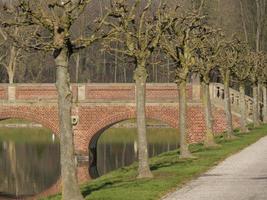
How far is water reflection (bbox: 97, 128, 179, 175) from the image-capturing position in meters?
41.3

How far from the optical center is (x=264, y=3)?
64.3m

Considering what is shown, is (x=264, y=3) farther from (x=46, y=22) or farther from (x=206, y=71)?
(x=46, y=22)

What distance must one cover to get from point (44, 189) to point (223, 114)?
14.9 metres

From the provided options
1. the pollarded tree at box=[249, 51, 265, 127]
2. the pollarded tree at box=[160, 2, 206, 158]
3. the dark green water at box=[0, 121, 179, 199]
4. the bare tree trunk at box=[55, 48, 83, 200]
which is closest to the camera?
the bare tree trunk at box=[55, 48, 83, 200]

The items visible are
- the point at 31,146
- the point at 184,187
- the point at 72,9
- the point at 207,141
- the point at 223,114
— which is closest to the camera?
the point at 72,9

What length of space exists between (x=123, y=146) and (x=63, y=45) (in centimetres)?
3592

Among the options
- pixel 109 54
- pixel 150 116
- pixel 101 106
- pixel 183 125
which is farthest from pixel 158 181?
pixel 109 54

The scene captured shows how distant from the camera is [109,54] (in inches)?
3093

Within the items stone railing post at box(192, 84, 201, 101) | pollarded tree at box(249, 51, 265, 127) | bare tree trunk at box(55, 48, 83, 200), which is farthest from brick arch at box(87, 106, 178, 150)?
bare tree trunk at box(55, 48, 83, 200)

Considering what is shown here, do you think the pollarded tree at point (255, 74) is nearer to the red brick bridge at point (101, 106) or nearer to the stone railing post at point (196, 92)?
the red brick bridge at point (101, 106)

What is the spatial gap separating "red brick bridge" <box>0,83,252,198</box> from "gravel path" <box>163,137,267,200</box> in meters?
16.9

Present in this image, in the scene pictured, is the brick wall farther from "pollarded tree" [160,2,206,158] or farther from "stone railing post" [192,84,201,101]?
"pollarded tree" [160,2,206,158]

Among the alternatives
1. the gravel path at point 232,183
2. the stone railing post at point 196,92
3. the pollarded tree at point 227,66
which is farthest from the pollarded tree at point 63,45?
the stone railing post at point 196,92

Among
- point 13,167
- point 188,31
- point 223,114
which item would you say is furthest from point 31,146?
point 188,31
